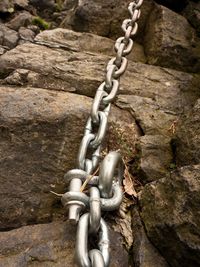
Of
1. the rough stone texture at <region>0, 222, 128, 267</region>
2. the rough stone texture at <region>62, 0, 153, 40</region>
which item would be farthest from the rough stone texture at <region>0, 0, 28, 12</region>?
the rough stone texture at <region>0, 222, 128, 267</region>

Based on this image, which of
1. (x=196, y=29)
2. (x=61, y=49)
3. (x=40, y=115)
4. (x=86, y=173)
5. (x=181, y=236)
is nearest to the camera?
(x=181, y=236)

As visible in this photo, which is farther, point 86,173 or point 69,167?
point 69,167

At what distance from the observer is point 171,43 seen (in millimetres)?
2930

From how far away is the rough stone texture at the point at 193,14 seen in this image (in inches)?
125

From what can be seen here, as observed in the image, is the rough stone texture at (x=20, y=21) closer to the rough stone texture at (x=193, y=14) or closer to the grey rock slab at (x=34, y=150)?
the rough stone texture at (x=193, y=14)

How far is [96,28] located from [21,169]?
204 centimetres

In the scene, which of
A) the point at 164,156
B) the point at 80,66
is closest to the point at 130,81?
the point at 80,66

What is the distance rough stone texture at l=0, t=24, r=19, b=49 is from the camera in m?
3.32

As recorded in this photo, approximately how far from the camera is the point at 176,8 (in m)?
3.48

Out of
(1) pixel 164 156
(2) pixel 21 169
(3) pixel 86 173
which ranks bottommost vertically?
(2) pixel 21 169

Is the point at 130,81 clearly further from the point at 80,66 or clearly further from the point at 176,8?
the point at 176,8

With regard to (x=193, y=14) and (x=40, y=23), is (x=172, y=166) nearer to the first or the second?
(x=193, y=14)

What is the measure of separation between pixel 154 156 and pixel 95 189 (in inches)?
25.1

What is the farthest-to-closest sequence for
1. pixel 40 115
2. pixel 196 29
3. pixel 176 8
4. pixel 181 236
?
pixel 176 8, pixel 196 29, pixel 40 115, pixel 181 236
